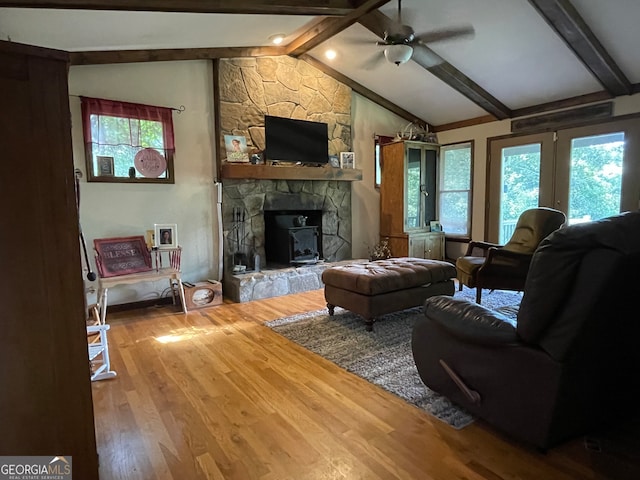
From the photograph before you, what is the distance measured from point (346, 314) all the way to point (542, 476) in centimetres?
222

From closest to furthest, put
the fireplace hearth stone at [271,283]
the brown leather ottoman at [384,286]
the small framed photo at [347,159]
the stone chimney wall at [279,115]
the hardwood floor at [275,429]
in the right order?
the hardwood floor at [275,429]
the brown leather ottoman at [384,286]
the fireplace hearth stone at [271,283]
the stone chimney wall at [279,115]
the small framed photo at [347,159]

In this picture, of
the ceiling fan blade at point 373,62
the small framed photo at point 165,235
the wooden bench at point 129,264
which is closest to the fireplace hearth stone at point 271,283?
the wooden bench at point 129,264

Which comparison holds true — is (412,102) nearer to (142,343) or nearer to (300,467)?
(142,343)

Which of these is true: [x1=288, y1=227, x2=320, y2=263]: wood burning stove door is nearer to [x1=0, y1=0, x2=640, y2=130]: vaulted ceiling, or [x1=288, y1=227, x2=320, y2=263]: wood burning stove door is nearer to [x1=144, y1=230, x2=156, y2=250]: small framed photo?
[x1=144, y1=230, x2=156, y2=250]: small framed photo

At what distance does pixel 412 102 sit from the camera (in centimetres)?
587

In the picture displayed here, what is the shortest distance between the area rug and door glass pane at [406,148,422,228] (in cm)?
201

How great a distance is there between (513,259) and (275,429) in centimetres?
297

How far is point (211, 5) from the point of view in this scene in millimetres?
2898

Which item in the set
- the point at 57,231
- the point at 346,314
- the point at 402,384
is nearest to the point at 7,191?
the point at 57,231

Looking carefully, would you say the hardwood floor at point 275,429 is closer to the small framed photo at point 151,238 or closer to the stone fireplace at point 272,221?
the small framed photo at point 151,238

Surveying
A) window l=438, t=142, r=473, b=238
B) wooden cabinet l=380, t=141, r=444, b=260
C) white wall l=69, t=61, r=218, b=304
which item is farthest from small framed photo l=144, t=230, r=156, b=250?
window l=438, t=142, r=473, b=238

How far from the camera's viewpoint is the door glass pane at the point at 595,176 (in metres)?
4.41

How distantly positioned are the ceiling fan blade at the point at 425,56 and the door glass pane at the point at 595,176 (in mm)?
2001

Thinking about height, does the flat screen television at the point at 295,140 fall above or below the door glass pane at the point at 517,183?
above
